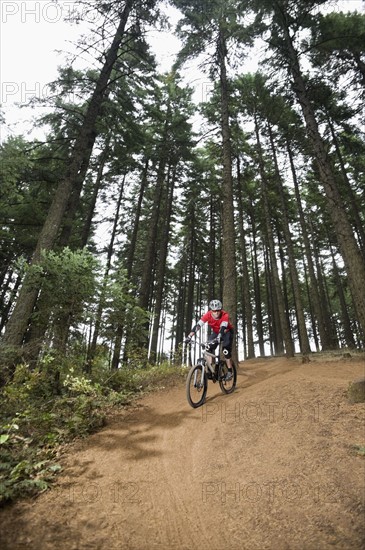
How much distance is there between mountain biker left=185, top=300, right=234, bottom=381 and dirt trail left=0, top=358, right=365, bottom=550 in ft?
6.69

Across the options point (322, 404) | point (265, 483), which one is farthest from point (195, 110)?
point (265, 483)

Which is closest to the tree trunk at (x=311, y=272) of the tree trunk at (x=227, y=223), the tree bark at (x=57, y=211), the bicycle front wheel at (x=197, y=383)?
the tree trunk at (x=227, y=223)

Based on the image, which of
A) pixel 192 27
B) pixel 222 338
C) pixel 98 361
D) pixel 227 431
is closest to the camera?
pixel 227 431

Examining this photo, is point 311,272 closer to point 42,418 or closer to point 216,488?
point 216,488

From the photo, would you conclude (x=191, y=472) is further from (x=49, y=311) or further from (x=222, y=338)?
(x=49, y=311)

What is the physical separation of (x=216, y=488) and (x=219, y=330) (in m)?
4.18

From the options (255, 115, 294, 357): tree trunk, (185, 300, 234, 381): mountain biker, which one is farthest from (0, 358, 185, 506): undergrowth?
(255, 115, 294, 357): tree trunk

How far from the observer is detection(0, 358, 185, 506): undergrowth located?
3.68 meters

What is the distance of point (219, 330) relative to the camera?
752 centimetres

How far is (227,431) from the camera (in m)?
5.00

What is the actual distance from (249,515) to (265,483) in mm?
515

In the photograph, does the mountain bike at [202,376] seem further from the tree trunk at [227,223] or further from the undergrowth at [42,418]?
the tree trunk at [227,223]

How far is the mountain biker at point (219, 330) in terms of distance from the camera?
735 cm

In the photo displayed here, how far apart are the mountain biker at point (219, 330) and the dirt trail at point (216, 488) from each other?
2.04m
